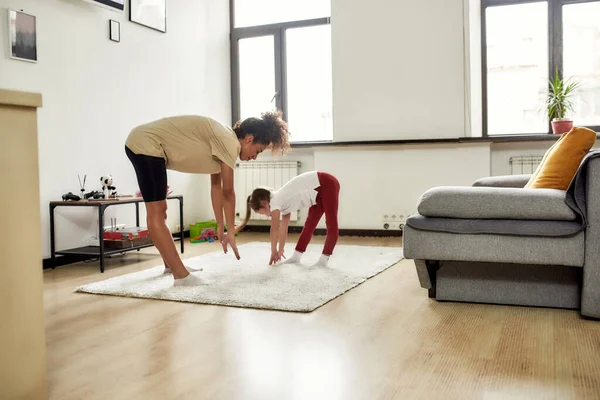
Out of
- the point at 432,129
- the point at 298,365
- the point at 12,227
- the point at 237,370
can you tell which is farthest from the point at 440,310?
the point at 432,129

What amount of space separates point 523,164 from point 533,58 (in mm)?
1042

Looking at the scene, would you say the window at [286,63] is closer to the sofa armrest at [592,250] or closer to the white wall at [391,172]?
the white wall at [391,172]

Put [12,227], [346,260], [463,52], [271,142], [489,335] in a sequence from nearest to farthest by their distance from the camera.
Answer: [12,227] < [489,335] < [271,142] < [346,260] < [463,52]

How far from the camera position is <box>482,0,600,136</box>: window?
4902 mm

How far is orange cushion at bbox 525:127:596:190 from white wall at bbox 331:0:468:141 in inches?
93.2

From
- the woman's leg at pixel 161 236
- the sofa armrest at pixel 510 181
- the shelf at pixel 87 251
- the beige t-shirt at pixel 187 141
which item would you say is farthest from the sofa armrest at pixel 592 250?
the shelf at pixel 87 251

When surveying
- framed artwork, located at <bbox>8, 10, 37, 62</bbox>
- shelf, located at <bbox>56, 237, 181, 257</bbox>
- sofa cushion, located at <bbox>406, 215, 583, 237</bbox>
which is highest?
framed artwork, located at <bbox>8, 10, 37, 62</bbox>

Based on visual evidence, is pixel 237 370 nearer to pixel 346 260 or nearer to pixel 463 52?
pixel 346 260

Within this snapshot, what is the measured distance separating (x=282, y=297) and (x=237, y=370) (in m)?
0.95

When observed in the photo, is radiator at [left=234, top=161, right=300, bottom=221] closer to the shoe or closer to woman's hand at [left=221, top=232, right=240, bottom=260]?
the shoe

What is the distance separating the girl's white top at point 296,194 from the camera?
3357mm

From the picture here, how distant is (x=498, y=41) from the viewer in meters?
5.16

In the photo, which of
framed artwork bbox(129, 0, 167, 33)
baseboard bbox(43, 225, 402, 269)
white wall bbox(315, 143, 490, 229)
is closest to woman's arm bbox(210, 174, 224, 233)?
baseboard bbox(43, 225, 402, 269)

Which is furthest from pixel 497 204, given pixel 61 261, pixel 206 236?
pixel 206 236
